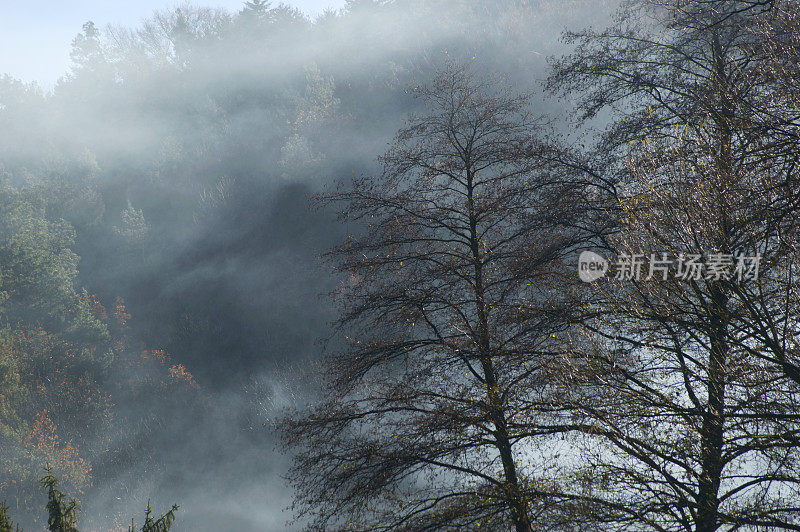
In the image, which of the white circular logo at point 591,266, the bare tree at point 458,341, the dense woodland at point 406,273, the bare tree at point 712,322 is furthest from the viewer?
the bare tree at point 458,341

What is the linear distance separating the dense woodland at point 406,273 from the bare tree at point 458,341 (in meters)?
0.06

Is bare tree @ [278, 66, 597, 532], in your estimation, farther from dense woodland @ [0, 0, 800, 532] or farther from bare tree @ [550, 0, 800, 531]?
bare tree @ [550, 0, 800, 531]

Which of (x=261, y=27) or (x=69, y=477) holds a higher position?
(x=261, y=27)

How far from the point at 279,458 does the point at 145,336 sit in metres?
11.2

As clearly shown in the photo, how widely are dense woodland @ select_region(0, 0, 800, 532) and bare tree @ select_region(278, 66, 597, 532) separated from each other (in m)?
0.06

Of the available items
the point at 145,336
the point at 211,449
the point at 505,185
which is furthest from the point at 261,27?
the point at 505,185

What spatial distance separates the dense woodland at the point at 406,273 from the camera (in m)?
5.57

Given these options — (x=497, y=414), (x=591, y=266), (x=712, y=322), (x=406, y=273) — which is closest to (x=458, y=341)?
(x=497, y=414)

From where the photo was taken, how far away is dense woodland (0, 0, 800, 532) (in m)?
5.57

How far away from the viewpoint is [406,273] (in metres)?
8.40

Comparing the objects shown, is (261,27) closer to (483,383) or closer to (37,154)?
(37,154)

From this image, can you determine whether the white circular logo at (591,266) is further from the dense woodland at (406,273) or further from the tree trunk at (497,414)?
the tree trunk at (497,414)

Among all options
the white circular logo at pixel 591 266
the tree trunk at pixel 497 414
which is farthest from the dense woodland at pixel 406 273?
the white circular logo at pixel 591 266

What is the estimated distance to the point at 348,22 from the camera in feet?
117
